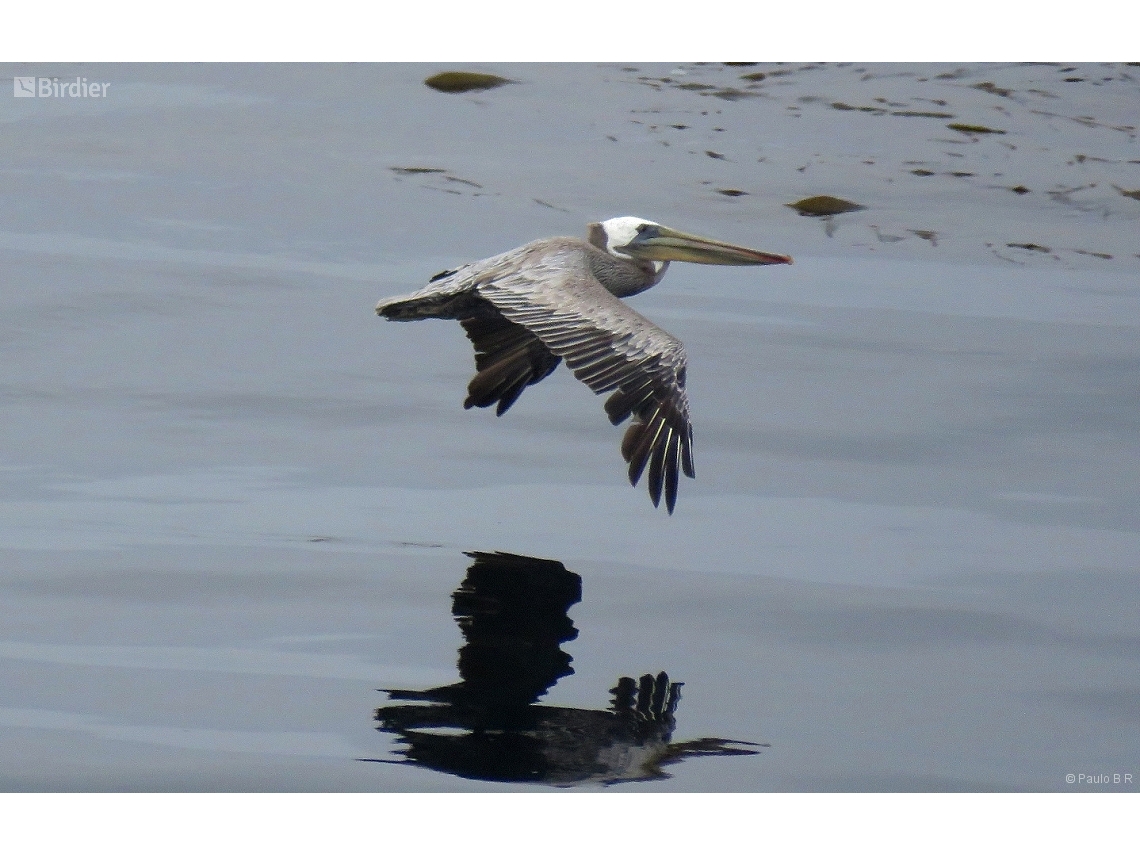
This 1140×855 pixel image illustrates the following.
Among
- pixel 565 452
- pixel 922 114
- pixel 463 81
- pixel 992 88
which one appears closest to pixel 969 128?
pixel 922 114

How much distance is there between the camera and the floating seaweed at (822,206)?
11820 millimetres

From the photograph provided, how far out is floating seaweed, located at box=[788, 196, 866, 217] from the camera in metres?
11.8

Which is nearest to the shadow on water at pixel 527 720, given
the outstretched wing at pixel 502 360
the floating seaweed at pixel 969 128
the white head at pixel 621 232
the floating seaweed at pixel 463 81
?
the outstretched wing at pixel 502 360

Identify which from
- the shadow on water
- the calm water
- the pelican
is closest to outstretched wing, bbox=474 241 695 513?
the pelican

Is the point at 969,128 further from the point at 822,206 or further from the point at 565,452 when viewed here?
the point at 565,452

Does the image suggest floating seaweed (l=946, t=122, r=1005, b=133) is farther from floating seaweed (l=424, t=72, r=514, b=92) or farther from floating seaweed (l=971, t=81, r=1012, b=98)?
floating seaweed (l=424, t=72, r=514, b=92)

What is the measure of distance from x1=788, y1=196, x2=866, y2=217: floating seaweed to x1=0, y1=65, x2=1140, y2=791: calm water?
0.09 meters

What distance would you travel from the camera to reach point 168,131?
13109 mm

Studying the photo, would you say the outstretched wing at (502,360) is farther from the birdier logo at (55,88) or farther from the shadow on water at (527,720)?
the birdier logo at (55,88)

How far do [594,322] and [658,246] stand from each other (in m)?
1.51

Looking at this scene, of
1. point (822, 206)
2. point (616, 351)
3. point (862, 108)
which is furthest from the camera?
point (862, 108)

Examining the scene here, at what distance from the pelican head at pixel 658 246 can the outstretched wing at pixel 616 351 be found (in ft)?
2.69

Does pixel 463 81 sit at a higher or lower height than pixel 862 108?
higher

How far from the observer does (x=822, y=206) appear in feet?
39.2
